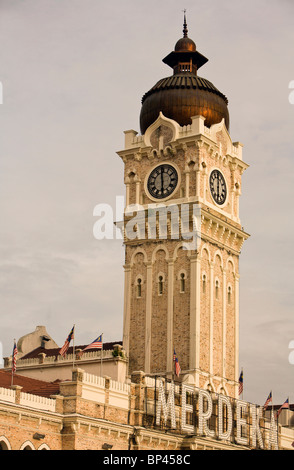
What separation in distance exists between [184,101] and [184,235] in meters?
12.9

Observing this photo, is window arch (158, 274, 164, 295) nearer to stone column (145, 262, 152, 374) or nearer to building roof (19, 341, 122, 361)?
stone column (145, 262, 152, 374)

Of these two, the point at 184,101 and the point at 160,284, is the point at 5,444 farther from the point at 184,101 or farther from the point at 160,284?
the point at 184,101

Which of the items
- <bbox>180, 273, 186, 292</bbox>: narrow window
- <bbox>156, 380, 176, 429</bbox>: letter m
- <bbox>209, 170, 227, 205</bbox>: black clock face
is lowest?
<bbox>156, 380, 176, 429</bbox>: letter m

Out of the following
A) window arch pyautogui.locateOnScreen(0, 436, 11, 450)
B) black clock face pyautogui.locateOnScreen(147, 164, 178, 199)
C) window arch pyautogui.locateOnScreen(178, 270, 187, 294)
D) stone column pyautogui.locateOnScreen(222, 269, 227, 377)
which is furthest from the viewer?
black clock face pyautogui.locateOnScreen(147, 164, 178, 199)

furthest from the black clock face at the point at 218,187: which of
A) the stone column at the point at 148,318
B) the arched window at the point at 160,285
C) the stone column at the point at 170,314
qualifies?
the arched window at the point at 160,285

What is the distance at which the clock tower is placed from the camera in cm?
8169

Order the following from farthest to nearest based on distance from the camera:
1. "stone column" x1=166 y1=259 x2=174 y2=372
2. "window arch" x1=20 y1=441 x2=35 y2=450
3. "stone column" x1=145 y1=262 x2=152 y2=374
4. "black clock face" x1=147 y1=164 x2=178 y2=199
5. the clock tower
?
"black clock face" x1=147 y1=164 x2=178 y2=199, "stone column" x1=145 y1=262 x2=152 y2=374, the clock tower, "stone column" x1=166 y1=259 x2=174 y2=372, "window arch" x1=20 y1=441 x2=35 y2=450

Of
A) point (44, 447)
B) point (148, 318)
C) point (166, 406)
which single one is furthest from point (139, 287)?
point (44, 447)

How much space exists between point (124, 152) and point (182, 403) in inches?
1092

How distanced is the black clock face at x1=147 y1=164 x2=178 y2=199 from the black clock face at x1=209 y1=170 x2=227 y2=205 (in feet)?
11.4

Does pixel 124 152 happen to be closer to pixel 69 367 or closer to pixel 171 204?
pixel 171 204

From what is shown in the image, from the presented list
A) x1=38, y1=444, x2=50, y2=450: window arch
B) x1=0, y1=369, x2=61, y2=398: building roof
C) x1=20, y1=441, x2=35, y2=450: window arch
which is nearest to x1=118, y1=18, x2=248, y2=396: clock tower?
x1=0, y1=369, x2=61, y2=398: building roof

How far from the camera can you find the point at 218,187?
87.4 meters
